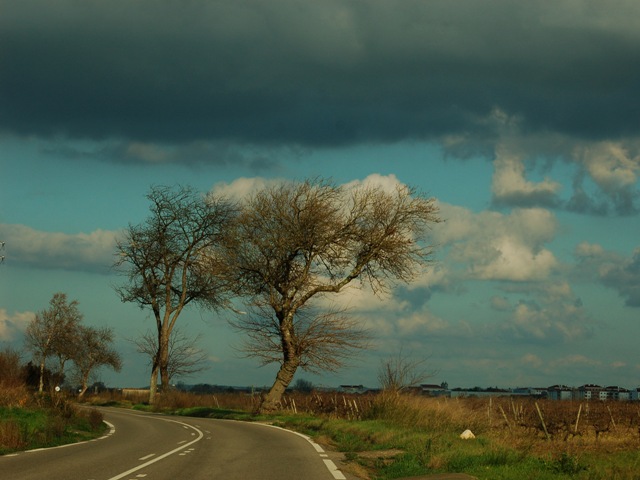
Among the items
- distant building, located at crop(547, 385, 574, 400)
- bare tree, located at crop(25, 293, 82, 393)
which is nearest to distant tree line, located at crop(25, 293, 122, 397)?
bare tree, located at crop(25, 293, 82, 393)

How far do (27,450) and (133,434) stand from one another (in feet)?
26.8

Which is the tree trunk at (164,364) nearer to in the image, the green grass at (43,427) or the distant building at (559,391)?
the green grass at (43,427)

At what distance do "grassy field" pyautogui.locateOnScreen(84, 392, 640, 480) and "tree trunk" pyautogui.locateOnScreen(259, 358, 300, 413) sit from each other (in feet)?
3.87

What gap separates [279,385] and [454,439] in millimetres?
25200

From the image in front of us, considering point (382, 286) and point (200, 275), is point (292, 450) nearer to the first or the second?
point (382, 286)

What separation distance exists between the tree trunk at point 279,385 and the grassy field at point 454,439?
3.87 feet

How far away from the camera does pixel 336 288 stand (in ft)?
149

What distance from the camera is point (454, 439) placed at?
21.5m

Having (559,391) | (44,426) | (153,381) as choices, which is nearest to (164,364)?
(153,381)

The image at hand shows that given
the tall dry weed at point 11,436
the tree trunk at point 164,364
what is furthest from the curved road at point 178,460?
the tree trunk at point 164,364

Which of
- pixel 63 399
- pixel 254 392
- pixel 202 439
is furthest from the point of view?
pixel 254 392

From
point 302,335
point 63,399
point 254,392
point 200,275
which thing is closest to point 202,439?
point 63,399

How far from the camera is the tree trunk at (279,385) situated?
45125mm

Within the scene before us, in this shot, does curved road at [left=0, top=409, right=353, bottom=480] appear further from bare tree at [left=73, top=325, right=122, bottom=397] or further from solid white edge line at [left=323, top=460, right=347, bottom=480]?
bare tree at [left=73, top=325, right=122, bottom=397]
